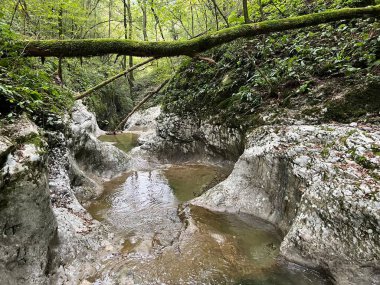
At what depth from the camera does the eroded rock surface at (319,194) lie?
3.41 meters

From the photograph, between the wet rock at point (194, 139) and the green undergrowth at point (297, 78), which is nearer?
the green undergrowth at point (297, 78)

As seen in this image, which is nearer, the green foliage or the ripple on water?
the ripple on water

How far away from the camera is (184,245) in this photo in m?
4.58

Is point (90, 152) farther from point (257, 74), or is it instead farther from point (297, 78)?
point (297, 78)

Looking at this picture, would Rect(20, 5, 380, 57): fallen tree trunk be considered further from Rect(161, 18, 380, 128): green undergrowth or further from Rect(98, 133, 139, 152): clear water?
Rect(98, 133, 139, 152): clear water

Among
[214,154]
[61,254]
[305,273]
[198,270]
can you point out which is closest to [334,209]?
[305,273]

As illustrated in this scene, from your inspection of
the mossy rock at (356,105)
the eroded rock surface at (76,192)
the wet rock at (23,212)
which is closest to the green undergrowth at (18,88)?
the wet rock at (23,212)

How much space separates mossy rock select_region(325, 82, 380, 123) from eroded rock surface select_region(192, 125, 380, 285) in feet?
1.82

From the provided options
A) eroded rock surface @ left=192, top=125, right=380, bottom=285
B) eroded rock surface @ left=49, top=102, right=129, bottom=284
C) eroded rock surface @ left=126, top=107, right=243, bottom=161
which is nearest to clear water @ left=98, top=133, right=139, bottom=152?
eroded rock surface @ left=126, top=107, right=243, bottom=161

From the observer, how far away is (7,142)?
11.2ft

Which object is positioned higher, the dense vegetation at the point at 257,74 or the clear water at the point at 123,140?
the dense vegetation at the point at 257,74

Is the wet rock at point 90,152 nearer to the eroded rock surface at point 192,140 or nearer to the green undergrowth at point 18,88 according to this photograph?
the green undergrowth at point 18,88

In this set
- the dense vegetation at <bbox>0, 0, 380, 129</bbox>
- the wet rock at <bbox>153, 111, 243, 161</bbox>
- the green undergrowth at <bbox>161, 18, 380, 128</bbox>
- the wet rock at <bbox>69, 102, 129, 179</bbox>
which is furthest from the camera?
the wet rock at <bbox>153, 111, 243, 161</bbox>

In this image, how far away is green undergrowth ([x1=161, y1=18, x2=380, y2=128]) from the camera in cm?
562
